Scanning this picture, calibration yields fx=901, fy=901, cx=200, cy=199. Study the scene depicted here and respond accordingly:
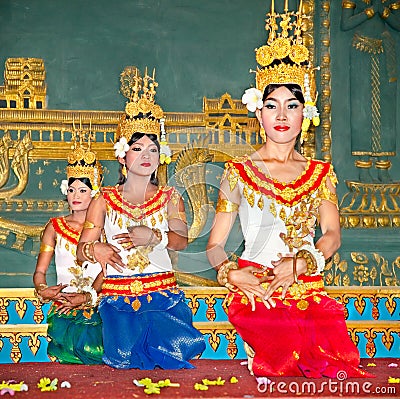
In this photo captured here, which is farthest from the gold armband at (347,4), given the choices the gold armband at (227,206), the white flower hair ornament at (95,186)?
the gold armband at (227,206)

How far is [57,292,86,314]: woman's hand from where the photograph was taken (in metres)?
5.42

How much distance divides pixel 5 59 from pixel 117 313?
259cm

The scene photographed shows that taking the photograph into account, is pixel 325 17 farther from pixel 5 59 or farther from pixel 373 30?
pixel 5 59

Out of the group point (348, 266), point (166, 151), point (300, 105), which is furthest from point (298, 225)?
point (348, 266)

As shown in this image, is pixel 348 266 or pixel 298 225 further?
pixel 348 266

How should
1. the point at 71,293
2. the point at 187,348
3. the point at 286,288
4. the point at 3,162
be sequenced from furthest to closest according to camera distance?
the point at 3,162, the point at 71,293, the point at 187,348, the point at 286,288

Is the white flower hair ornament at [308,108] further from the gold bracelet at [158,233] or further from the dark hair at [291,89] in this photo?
the gold bracelet at [158,233]

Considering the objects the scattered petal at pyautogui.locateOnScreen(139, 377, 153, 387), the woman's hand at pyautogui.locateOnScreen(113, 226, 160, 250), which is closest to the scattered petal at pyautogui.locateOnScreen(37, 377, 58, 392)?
the scattered petal at pyautogui.locateOnScreen(139, 377, 153, 387)

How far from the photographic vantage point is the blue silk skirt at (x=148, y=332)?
15.9 ft

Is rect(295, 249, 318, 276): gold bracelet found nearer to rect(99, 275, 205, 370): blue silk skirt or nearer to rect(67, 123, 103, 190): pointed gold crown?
rect(99, 275, 205, 370): blue silk skirt

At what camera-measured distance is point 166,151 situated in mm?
5219

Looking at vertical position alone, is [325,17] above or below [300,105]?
above

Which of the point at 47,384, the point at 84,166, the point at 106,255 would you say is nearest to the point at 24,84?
the point at 84,166

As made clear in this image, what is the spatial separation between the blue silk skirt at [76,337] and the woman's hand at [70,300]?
0.04 m
